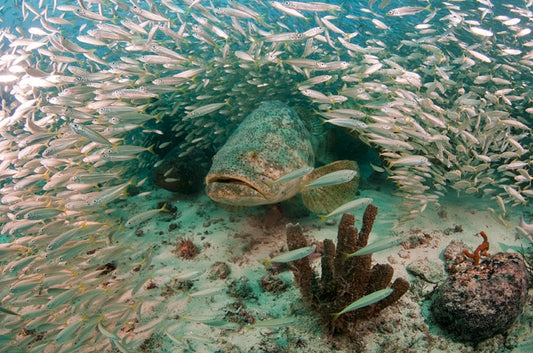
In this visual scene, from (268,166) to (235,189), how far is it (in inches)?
24.9

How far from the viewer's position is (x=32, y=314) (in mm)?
3586

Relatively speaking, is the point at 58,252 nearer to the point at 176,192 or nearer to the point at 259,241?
the point at 259,241

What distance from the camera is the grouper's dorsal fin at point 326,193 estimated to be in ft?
16.1

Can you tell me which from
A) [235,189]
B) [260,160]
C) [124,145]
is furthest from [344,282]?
[124,145]

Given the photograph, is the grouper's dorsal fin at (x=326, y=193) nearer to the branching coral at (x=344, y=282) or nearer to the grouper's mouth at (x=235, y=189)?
the grouper's mouth at (x=235, y=189)

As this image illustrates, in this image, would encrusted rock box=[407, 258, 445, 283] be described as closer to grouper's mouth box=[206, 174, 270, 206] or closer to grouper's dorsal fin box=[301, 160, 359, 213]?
grouper's dorsal fin box=[301, 160, 359, 213]

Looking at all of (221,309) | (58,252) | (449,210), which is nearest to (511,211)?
(449,210)

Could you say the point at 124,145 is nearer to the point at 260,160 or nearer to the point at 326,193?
the point at 260,160

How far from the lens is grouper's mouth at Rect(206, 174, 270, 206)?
12.1ft

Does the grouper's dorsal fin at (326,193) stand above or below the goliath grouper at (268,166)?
below

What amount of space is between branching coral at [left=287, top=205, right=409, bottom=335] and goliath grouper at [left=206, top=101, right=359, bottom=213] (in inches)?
37.8

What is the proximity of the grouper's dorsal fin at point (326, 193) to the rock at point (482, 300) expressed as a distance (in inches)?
81.4

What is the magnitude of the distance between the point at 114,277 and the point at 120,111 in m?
2.89

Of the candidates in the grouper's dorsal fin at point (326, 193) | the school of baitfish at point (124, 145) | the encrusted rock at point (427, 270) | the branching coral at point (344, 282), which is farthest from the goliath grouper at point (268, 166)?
the encrusted rock at point (427, 270)
